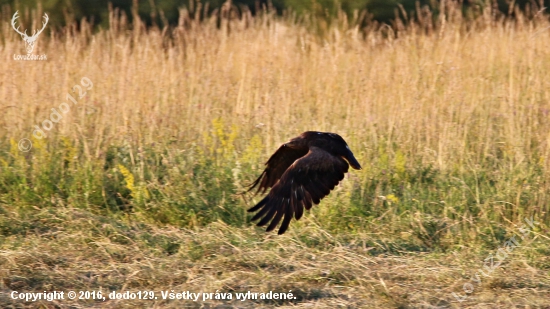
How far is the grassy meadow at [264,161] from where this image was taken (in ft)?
14.4

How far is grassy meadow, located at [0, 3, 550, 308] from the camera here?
4.38 meters

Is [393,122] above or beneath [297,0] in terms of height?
beneath

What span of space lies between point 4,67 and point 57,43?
1031mm

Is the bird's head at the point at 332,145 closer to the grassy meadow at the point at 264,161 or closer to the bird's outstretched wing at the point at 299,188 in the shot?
the bird's outstretched wing at the point at 299,188

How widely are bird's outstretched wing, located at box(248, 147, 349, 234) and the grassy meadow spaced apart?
14.0 inches

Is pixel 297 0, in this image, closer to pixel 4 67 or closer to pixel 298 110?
pixel 298 110

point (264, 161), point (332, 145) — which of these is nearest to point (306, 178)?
point (332, 145)

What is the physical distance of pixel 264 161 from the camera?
6.12 meters

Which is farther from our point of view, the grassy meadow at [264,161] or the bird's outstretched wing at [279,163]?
the bird's outstretched wing at [279,163]

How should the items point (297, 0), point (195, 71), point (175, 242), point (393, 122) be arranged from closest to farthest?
point (175, 242) → point (393, 122) → point (195, 71) → point (297, 0)

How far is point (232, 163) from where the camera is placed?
20.1ft

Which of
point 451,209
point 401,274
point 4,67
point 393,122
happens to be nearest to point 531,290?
point 401,274

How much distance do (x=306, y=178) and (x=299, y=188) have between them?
8 centimetres

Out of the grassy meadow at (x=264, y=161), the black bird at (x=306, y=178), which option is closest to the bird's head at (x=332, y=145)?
the black bird at (x=306, y=178)
